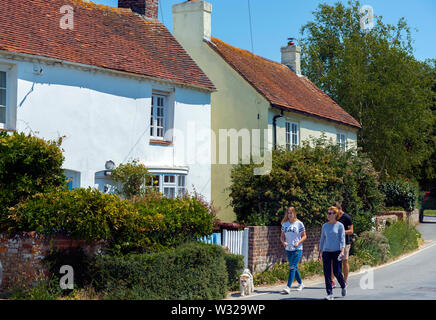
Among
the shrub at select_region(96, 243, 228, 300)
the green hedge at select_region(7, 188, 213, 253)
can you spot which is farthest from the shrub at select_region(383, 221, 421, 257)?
the green hedge at select_region(7, 188, 213, 253)

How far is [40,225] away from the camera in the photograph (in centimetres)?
1130

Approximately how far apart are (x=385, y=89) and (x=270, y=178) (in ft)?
64.8

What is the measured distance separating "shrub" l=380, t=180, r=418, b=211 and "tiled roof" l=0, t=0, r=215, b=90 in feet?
53.7

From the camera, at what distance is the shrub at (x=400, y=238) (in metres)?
20.6

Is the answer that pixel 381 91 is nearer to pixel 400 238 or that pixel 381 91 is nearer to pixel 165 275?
pixel 400 238

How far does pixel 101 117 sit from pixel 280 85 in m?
11.6

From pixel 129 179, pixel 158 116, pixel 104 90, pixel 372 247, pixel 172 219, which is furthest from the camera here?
pixel 158 116

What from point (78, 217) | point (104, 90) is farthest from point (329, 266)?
point (104, 90)

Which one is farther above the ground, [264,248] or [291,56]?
[291,56]

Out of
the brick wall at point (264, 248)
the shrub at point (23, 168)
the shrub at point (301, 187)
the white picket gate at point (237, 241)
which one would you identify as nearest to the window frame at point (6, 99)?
the shrub at point (23, 168)

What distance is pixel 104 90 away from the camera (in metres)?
17.5

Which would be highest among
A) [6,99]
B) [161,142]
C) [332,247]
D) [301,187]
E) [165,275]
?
[6,99]

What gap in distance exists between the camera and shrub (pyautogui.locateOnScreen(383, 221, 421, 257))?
67.7 feet

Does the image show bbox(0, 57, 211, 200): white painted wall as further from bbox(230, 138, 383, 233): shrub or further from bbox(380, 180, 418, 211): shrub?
bbox(380, 180, 418, 211): shrub
